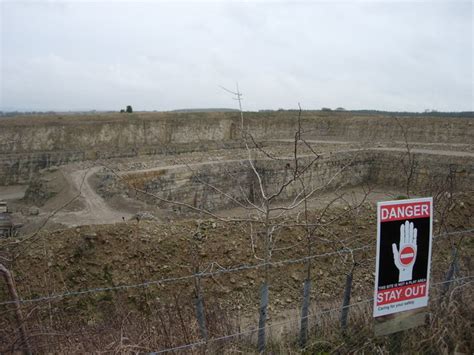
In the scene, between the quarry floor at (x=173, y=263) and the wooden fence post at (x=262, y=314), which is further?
the quarry floor at (x=173, y=263)

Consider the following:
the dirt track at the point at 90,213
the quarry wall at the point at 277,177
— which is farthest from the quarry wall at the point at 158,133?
the dirt track at the point at 90,213

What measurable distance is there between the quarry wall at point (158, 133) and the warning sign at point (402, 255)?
993 inches

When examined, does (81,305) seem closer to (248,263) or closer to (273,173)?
(248,263)

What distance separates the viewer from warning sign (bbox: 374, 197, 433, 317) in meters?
3.12

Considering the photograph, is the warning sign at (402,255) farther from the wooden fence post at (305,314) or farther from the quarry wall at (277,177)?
the quarry wall at (277,177)

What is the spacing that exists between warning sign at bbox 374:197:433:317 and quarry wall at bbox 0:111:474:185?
2523cm

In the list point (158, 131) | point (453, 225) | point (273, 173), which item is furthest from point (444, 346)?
point (158, 131)

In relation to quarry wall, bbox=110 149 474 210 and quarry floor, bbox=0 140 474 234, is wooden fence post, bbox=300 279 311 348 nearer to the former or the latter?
quarry floor, bbox=0 140 474 234

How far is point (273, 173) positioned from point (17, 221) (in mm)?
12429

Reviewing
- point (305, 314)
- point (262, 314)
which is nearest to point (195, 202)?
point (305, 314)

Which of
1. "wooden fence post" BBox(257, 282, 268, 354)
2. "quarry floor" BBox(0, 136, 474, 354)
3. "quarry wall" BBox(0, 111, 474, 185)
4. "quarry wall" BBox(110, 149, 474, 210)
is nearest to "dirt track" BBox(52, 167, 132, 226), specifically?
"quarry wall" BBox(110, 149, 474, 210)

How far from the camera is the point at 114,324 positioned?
4395 mm

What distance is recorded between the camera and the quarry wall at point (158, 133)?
2728cm

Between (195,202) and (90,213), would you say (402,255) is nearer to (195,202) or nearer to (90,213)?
(90,213)
